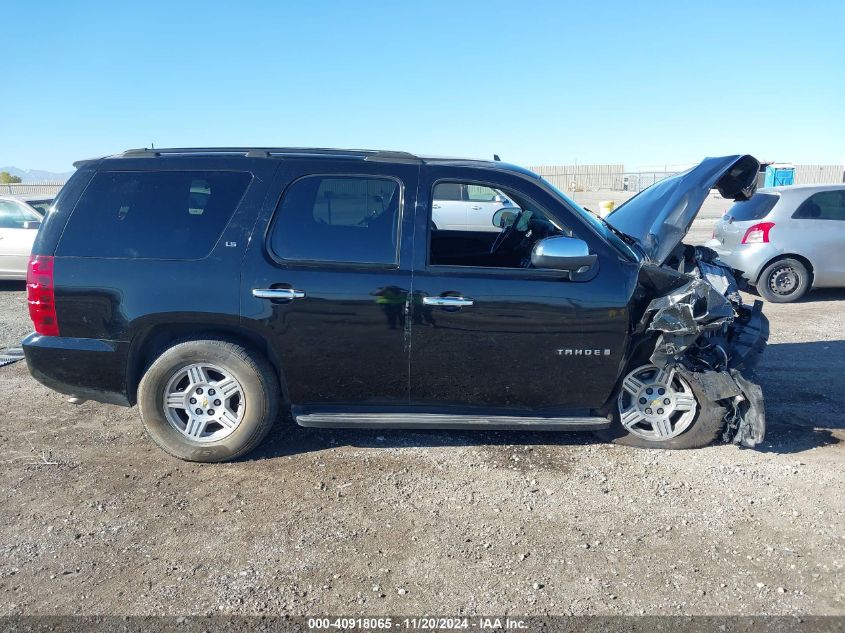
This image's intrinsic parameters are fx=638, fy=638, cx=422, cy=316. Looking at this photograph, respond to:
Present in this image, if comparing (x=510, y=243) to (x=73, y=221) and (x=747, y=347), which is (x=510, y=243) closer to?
(x=747, y=347)

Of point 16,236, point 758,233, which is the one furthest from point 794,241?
point 16,236

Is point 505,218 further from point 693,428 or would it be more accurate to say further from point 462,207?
point 462,207

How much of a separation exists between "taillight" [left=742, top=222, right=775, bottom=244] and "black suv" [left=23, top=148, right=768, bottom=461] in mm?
5621

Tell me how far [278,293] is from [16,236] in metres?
8.05

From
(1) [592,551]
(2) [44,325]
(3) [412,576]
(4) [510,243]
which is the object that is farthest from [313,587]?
(4) [510,243]

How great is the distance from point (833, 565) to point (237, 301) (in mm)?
3583

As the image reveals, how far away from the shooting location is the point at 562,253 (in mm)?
3883

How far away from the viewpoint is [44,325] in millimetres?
4148

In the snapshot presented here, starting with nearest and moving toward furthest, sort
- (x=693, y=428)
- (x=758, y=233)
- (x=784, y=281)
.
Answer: (x=693, y=428)
(x=758, y=233)
(x=784, y=281)

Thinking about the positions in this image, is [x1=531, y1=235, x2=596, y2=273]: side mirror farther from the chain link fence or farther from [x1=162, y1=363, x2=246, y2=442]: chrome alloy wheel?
the chain link fence

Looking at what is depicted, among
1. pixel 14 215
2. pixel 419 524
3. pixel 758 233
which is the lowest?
pixel 419 524

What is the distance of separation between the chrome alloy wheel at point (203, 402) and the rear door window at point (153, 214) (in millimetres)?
800

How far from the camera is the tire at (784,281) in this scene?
9.19 m

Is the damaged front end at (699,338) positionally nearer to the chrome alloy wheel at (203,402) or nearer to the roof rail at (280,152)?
the roof rail at (280,152)
